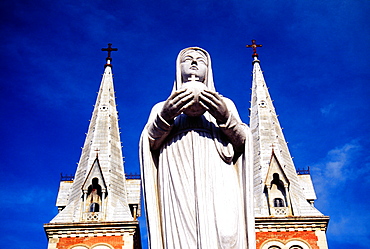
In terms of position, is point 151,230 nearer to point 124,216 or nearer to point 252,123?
point 124,216

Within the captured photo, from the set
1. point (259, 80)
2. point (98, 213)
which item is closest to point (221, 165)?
point (98, 213)

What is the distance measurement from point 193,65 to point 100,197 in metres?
29.2

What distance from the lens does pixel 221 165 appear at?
6.22 metres

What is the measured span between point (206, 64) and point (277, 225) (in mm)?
26660

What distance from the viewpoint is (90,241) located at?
31.3m

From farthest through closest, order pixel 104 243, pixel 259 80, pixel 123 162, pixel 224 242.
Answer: pixel 259 80 < pixel 123 162 < pixel 104 243 < pixel 224 242

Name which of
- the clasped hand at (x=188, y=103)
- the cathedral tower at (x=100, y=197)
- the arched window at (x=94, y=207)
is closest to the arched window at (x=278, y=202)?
the cathedral tower at (x=100, y=197)

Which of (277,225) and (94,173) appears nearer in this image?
(277,225)

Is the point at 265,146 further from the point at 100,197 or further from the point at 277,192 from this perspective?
the point at 100,197

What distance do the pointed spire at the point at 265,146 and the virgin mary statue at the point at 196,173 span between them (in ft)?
91.0

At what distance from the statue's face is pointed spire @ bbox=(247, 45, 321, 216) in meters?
27.5

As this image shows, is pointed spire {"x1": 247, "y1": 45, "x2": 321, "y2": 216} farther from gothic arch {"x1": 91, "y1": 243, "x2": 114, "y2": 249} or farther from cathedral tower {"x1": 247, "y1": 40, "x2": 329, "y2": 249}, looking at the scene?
gothic arch {"x1": 91, "y1": 243, "x2": 114, "y2": 249}

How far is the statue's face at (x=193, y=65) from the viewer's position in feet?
21.9

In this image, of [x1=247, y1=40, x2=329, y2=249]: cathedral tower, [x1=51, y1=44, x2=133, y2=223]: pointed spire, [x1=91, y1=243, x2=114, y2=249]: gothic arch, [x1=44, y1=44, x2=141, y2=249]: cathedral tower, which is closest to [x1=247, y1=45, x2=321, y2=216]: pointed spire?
[x1=247, y1=40, x2=329, y2=249]: cathedral tower
